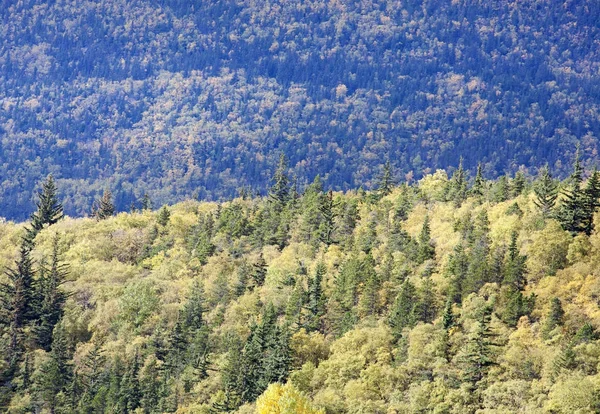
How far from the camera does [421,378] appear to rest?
96.6 meters

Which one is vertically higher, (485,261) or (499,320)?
(485,261)

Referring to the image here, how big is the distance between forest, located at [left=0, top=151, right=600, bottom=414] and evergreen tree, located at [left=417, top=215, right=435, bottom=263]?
375 millimetres

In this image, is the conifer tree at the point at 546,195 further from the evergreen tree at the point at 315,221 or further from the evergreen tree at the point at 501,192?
the evergreen tree at the point at 315,221

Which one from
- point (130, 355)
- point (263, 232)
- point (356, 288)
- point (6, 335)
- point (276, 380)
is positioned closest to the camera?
point (276, 380)

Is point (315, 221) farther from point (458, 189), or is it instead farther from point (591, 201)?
point (591, 201)

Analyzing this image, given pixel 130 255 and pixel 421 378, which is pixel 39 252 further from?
pixel 421 378

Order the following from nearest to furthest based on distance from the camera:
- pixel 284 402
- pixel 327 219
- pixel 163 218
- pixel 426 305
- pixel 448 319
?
1. pixel 284 402
2. pixel 448 319
3. pixel 426 305
4. pixel 327 219
5. pixel 163 218

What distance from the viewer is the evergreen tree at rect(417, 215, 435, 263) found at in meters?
119

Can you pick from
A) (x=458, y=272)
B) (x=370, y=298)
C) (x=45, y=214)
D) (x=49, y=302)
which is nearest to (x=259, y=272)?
(x=370, y=298)

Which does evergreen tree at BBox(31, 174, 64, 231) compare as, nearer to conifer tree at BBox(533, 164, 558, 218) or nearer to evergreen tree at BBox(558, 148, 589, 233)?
conifer tree at BBox(533, 164, 558, 218)

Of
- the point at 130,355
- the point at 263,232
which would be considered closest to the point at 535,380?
the point at 130,355

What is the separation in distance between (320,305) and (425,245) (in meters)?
13.5

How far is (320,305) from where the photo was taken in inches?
4633

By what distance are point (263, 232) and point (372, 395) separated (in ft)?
173
